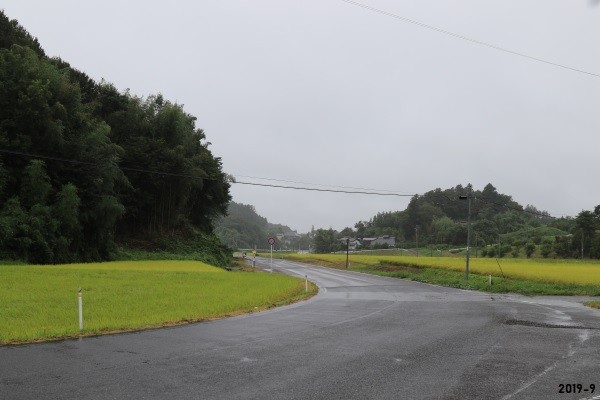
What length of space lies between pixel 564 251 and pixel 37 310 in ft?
286

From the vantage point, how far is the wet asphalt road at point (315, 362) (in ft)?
22.4

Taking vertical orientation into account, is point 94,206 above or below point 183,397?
above

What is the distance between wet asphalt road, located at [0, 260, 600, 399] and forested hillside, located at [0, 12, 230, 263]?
26880 mm

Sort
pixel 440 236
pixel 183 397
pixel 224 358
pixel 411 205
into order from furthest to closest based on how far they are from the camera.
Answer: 1. pixel 411 205
2. pixel 440 236
3. pixel 224 358
4. pixel 183 397

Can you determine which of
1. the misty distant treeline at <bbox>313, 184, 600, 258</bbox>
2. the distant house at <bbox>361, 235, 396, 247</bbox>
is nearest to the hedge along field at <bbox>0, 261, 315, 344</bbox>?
the misty distant treeline at <bbox>313, 184, 600, 258</bbox>

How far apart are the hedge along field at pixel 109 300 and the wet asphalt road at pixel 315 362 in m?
1.54

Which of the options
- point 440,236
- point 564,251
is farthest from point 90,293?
point 440,236

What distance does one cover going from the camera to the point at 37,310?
15047 mm

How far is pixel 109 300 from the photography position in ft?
59.1

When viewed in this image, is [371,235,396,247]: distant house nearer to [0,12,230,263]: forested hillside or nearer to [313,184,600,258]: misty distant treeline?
[313,184,600,258]: misty distant treeline

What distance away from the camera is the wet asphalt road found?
6828mm

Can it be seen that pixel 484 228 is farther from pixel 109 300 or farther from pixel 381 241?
pixel 109 300

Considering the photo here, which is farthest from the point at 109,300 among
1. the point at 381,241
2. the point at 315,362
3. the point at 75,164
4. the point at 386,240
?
the point at 381,241

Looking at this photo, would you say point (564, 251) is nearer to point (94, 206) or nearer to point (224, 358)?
point (94, 206)
